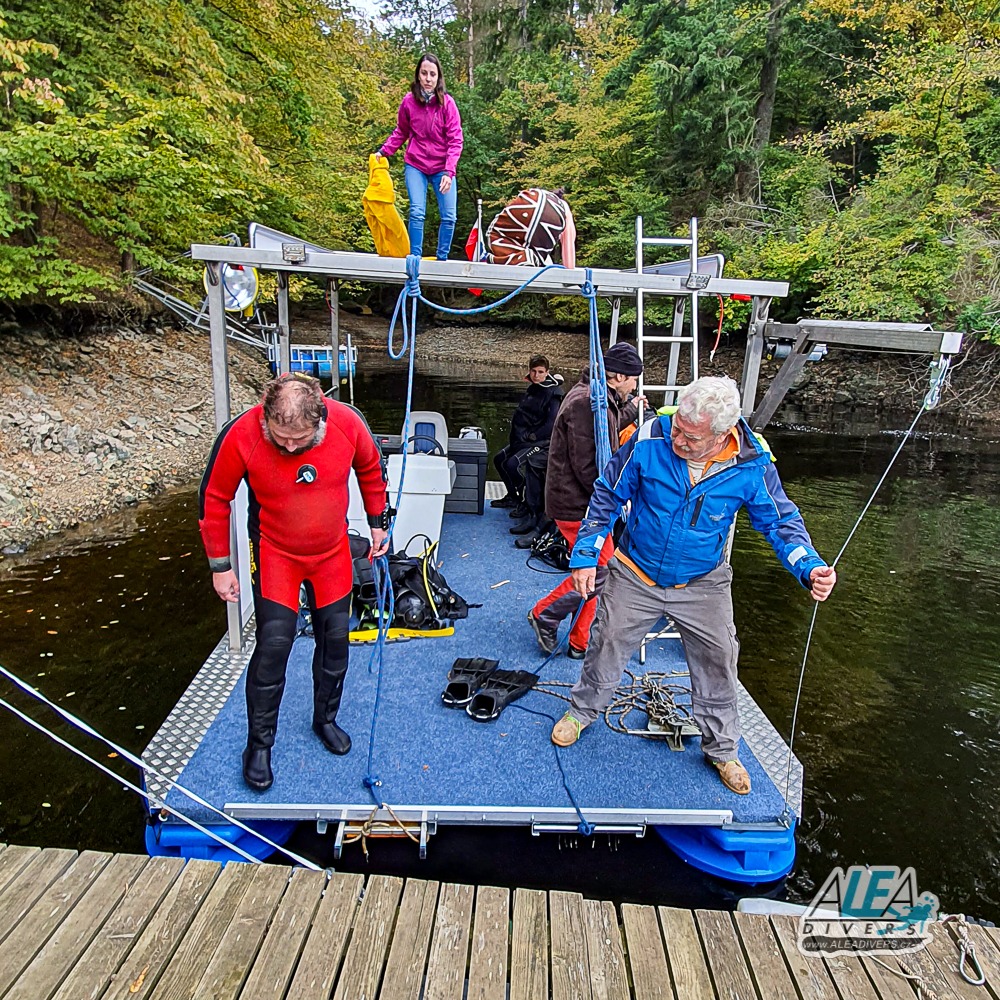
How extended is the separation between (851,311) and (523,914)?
15.3 metres

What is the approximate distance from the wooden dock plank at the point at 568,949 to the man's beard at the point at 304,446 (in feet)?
6.03

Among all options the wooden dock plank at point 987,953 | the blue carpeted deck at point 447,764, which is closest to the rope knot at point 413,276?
the blue carpeted deck at point 447,764

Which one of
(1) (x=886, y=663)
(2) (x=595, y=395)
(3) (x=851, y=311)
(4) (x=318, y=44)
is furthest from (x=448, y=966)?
(3) (x=851, y=311)

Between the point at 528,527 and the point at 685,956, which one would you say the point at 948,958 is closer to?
the point at 685,956

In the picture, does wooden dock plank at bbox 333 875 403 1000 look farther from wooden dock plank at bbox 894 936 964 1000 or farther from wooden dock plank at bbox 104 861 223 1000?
wooden dock plank at bbox 894 936 964 1000

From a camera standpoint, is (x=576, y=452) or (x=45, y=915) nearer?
(x=45, y=915)

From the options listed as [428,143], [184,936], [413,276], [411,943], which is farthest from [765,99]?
[184,936]

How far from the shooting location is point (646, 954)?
6.66ft

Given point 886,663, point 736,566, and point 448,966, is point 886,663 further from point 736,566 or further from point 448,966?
point 448,966

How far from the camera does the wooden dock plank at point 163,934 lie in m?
1.87

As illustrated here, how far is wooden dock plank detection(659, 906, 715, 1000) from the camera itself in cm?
194

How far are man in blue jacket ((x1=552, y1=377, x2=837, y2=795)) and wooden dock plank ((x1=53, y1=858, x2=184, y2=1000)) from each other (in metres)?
1.86

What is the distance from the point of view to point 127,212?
30.3ft

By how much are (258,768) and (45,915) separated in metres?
0.89
